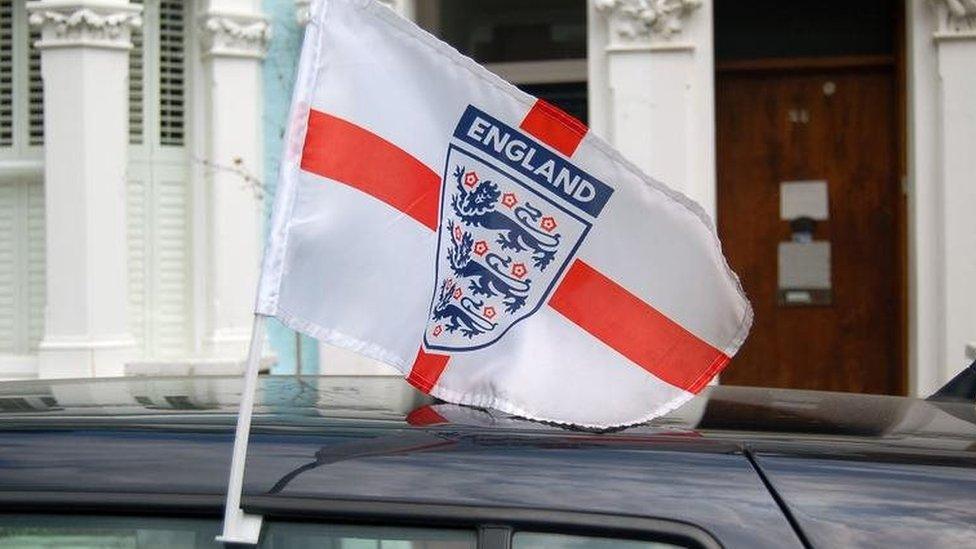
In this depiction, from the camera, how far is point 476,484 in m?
2.54

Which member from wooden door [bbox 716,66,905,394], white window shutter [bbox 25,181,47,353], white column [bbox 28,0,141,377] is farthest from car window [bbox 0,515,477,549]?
wooden door [bbox 716,66,905,394]

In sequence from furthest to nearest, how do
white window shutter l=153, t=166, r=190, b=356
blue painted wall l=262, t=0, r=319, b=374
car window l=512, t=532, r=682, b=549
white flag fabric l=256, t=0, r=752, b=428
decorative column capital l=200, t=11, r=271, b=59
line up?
1. white window shutter l=153, t=166, r=190, b=356
2. blue painted wall l=262, t=0, r=319, b=374
3. decorative column capital l=200, t=11, r=271, b=59
4. white flag fabric l=256, t=0, r=752, b=428
5. car window l=512, t=532, r=682, b=549

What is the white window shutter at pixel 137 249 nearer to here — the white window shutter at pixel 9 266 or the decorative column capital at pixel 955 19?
the white window shutter at pixel 9 266

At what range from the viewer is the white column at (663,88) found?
28.3 feet

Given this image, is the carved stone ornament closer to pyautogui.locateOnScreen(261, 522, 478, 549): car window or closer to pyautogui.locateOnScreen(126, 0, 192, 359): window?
pyautogui.locateOnScreen(126, 0, 192, 359): window

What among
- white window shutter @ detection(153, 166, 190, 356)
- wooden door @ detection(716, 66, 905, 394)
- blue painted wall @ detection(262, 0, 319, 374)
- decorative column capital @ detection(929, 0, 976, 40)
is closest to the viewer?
decorative column capital @ detection(929, 0, 976, 40)

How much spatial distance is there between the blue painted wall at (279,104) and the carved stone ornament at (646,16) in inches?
65.5

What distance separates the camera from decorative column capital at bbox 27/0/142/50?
→ 8719mm

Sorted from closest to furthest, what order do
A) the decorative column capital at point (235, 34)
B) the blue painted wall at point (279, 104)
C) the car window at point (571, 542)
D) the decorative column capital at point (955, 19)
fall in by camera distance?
the car window at point (571, 542) < the decorative column capital at point (955, 19) < the decorative column capital at point (235, 34) < the blue painted wall at point (279, 104)

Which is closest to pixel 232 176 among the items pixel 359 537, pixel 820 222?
pixel 820 222

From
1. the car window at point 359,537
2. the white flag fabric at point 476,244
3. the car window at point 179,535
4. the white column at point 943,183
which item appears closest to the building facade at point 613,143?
the white column at point 943,183

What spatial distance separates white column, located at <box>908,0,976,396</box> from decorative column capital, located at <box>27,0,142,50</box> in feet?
13.2

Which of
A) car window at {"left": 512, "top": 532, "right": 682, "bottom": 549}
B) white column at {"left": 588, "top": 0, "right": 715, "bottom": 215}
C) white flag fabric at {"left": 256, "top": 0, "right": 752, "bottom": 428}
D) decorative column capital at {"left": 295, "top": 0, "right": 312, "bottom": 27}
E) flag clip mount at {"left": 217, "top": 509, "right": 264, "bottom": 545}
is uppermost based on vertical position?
decorative column capital at {"left": 295, "top": 0, "right": 312, "bottom": 27}

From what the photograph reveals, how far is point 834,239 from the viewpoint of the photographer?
9.59 meters
